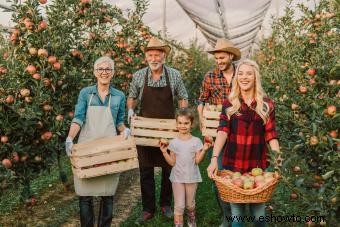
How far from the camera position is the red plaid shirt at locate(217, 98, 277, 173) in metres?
3.38

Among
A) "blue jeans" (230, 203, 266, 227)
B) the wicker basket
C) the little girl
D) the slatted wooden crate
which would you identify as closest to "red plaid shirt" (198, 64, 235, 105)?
the slatted wooden crate

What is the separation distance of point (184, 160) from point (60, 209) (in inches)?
78.2

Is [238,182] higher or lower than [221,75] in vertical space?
lower

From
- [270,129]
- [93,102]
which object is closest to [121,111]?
[93,102]

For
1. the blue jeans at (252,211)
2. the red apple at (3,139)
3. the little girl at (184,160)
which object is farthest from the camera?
the little girl at (184,160)

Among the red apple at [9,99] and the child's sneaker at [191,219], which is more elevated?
the red apple at [9,99]

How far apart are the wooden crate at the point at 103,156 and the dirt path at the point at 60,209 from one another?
4.46ft

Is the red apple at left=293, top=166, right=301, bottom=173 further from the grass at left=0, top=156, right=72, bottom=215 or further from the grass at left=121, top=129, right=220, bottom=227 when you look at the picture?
the grass at left=0, top=156, right=72, bottom=215

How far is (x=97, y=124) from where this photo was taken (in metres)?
3.81

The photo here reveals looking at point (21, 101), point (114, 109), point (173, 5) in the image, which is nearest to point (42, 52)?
point (21, 101)

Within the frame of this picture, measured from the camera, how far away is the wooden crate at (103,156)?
11.5 feet

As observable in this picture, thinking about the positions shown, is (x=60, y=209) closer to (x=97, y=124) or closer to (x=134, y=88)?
(x=134, y=88)

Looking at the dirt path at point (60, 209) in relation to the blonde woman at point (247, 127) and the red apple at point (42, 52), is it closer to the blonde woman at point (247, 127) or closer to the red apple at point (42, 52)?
the red apple at point (42, 52)

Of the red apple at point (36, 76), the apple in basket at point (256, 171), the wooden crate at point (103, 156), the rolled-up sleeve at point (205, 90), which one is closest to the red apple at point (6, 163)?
the wooden crate at point (103, 156)
